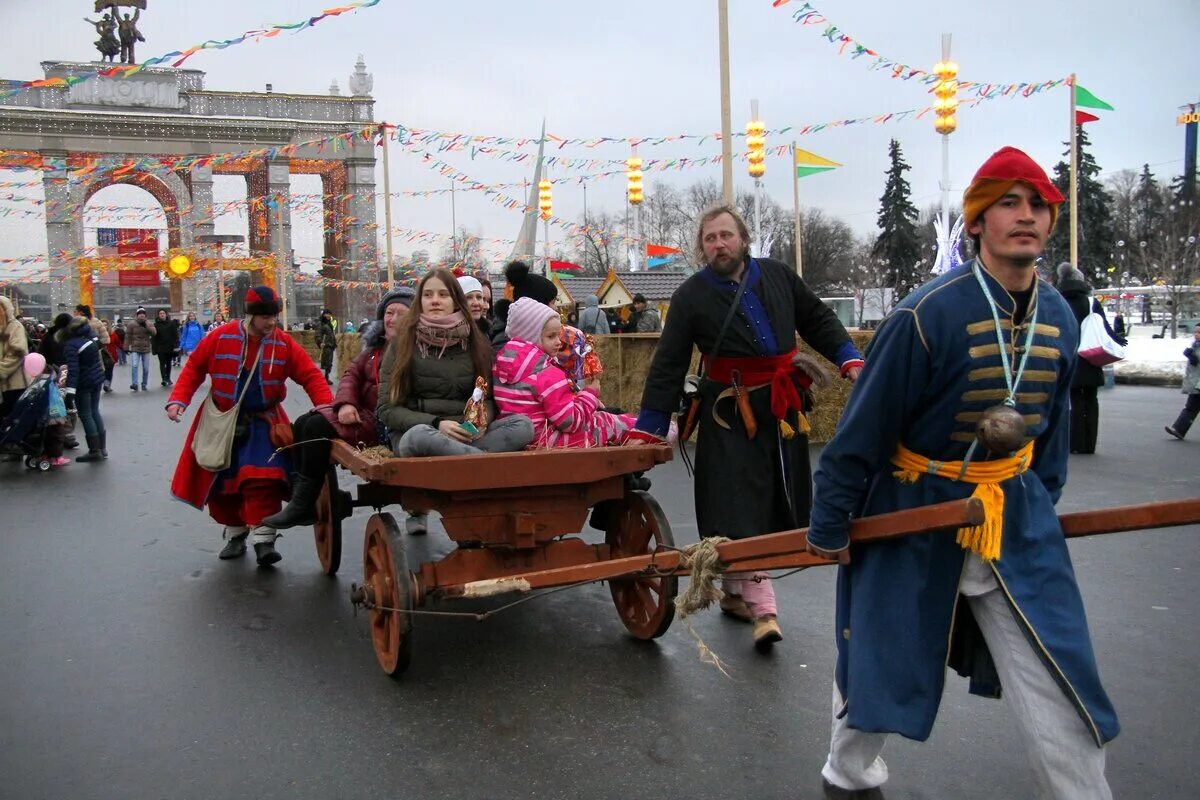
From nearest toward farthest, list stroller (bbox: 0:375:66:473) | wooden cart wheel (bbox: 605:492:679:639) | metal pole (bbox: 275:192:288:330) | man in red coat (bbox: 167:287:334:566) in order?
wooden cart wheel (bbox: 605:492:679:639) < man in red coat (bbox: 167:287:334:566) < stroller (bbox: 0:375:66:473) < metal pole (bbox: 275:192:288:330)

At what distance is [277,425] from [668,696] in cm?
345

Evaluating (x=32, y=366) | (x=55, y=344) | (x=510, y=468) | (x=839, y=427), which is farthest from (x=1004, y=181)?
(x=55, y=344)

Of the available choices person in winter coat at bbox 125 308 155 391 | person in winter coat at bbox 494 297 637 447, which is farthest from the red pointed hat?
person in winter coat at bbox 125 308 155 391

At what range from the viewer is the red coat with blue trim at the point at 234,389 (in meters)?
6.33

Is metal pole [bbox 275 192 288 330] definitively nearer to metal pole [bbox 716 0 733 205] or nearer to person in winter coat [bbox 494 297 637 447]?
metal pole [bbox 716 0 733 205]

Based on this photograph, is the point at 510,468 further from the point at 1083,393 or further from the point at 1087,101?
the point at 1087,101

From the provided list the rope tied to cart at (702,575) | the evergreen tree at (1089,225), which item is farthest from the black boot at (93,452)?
the evergreen tree at (1089,225)

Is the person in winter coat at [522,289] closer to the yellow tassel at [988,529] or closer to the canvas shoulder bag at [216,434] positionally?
the canvas shoulder bag at [216,434]

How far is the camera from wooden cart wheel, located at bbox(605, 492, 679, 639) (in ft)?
14.3

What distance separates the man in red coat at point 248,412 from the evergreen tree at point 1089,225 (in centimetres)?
4566

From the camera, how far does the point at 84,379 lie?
11.5 m

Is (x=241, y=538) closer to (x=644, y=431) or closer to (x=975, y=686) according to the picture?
(x=644, y=431)

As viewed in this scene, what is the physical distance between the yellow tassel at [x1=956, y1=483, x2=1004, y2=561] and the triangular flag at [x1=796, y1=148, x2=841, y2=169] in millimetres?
17627

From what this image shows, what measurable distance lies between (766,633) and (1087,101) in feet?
48.1
